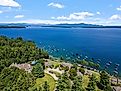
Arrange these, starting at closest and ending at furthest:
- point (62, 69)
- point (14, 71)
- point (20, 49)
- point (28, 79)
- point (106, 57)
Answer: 1. point (28, 79)
2. point (14, 71)
3. point (62, 69)
4. point (20, 49)
5. point (106, 57)

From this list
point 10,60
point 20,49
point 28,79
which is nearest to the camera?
point 28,79

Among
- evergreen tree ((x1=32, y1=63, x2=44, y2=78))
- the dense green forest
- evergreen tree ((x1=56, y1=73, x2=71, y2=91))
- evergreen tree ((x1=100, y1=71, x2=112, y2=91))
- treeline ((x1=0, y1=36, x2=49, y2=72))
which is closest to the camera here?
evergreen tree ((x1=56, y1=73, x2=71, y2=91))

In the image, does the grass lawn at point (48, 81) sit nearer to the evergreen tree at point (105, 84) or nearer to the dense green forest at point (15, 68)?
the dense green forest at point (15, 68)

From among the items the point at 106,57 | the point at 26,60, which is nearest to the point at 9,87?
the point at 26,60

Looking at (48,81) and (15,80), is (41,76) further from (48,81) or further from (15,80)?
(15,80)

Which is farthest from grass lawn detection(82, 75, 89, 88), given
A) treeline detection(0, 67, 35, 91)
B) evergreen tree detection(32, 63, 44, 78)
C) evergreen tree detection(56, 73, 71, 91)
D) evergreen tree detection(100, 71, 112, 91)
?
treeline detection(0, 67, 35, 91)

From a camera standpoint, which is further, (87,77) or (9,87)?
(87,77)

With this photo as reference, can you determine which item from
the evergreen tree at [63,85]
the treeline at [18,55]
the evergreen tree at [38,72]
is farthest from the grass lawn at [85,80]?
the treeline at [18,55]

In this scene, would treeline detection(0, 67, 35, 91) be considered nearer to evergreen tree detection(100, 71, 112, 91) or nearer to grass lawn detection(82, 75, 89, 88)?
grass lawn detection(82, 75, 89, 88)

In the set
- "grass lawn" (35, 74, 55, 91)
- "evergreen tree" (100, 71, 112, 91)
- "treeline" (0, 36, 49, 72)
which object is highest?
"treeline" (0, 36, 49, 72)

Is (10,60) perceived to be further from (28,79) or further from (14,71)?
(28,79)

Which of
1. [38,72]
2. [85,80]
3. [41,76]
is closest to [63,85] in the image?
[85,80]
